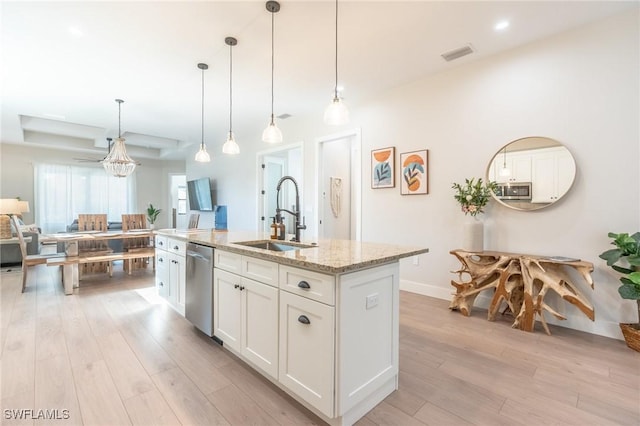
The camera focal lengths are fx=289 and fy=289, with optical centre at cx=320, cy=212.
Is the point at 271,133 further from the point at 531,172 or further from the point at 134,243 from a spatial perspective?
the point at 134,243

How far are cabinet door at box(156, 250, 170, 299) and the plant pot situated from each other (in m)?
4.19

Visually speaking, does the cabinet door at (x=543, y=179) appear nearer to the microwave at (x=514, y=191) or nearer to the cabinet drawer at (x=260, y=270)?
the microwave at (x=514, y=191)

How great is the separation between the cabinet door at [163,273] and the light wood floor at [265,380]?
1.01 ft

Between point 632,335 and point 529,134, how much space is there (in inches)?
74.8

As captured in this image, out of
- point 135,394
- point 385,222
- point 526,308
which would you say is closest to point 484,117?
point 385,222

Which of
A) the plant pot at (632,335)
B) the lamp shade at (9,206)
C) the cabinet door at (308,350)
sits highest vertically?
the lamp shade at (9,206)

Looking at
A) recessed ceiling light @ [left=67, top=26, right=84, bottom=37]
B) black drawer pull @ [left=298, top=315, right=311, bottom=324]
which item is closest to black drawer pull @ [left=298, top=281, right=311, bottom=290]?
black drawer pull @ [left=298, top=315, right=311, bottom=324]

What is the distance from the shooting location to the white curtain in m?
7.14

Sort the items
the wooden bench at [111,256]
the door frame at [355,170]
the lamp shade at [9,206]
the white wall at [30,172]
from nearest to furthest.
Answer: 1. the wooden bench at [111,256]
2. the door frame at [355,170]
3. the lamp shade at [9,206]
4. the white wall at [30,172]

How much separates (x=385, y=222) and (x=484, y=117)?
5.61 feet

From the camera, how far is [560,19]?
2527 mm

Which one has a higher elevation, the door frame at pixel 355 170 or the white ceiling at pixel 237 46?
the white ceiling at pixel 237 46

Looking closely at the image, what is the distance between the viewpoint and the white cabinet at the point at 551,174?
2697 mm

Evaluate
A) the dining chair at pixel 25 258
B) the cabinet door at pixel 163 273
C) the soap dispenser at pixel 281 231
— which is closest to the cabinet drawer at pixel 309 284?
the soap dispenser at pixel 281 231
